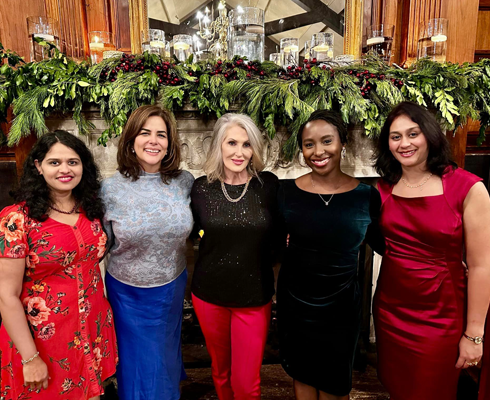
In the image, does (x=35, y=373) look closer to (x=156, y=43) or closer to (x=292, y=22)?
(x=156, y=43)

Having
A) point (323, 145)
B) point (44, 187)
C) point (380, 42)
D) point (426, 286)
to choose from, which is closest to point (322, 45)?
point (380, 42)

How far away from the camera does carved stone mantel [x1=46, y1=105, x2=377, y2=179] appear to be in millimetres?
2027

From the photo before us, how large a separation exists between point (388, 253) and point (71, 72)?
6.40 ft

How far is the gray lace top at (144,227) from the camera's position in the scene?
1475 mm

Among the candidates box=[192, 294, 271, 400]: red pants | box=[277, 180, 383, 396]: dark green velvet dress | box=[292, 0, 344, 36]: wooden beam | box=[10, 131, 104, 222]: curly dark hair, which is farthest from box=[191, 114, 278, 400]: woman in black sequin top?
box=[292, 0, 344, 36]: wooden beam

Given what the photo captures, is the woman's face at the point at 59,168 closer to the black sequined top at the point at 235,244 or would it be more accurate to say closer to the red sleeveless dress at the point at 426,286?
the black sequined top at the point at 235,244

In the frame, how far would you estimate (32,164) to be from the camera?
130 centimetres

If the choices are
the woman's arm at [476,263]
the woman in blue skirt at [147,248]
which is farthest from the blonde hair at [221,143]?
the woman's arm at [476,263]

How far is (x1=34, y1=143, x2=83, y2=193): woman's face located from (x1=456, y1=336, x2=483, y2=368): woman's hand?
180cm

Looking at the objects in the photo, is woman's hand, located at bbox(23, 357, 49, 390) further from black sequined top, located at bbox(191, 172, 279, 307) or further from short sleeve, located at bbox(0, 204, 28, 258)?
black sequined top, located at bbox(191, 172, 279, 307)

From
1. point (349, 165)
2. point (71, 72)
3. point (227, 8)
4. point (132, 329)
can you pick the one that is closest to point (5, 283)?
point (132, 329)

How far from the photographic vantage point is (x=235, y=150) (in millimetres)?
1523

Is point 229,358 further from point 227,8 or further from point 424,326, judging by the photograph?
point 227,8

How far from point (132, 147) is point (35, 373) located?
101 cm
